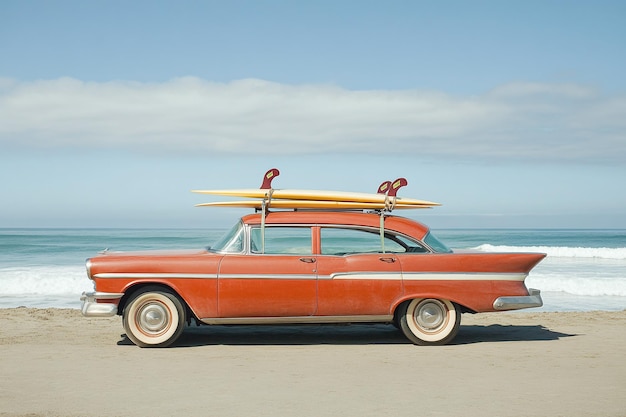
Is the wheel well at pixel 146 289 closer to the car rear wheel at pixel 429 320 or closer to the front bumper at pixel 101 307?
the front bumper at pixel 101 307

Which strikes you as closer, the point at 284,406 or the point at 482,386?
the point at 284,406

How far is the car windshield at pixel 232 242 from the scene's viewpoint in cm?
860

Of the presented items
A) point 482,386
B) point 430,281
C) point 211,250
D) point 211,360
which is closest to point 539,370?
point 482,386

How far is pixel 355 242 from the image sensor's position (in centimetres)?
877

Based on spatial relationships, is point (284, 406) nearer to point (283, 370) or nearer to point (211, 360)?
point (283, 370)

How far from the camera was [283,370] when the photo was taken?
7137 mm

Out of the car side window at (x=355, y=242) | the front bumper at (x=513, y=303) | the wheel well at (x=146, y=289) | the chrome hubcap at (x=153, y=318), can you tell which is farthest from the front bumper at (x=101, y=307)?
the front bumper at (x=513, y=303)

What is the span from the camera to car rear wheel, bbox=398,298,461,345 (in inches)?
339

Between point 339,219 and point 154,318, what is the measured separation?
2.61 meters

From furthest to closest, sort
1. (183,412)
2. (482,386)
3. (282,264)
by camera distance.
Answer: (282,264), (482,386), (183,412)

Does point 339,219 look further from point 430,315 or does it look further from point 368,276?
point 430,315

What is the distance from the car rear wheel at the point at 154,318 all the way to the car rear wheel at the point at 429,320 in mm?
2785

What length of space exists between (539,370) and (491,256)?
183 centimetres

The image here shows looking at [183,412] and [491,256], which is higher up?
[491,256]
